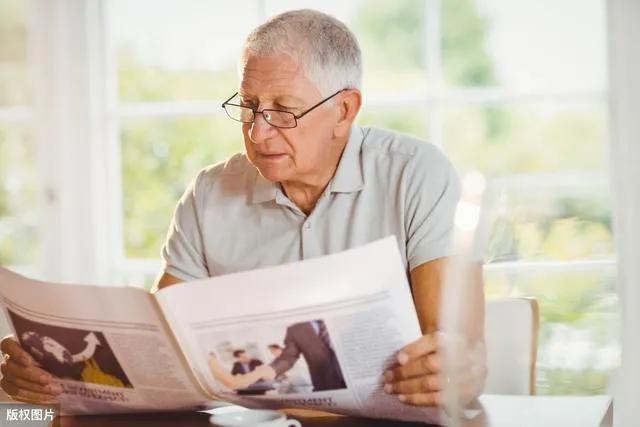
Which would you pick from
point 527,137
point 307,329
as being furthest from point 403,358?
point 527,137

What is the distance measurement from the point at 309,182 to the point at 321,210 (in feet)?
0.21

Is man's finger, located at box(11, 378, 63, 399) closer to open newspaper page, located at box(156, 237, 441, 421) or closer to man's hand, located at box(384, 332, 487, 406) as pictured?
open newspaper page, located at box(156, 237, 441, 421)

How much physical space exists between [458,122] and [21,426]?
2159 millimetres

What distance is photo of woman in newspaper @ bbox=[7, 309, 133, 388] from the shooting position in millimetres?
1359

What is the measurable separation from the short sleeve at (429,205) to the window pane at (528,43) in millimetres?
1277

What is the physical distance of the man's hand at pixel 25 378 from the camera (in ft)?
4.68

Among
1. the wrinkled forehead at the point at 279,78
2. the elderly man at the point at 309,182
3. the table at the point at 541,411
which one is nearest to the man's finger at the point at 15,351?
the elderly man at the point at 309,182

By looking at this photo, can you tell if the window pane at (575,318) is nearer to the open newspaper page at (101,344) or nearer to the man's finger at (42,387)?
the open newspaper page at (101,344)

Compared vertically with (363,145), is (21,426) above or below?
below

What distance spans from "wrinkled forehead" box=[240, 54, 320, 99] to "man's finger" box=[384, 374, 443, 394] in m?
0.65

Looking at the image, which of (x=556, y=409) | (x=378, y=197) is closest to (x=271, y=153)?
(x=378, y=197)

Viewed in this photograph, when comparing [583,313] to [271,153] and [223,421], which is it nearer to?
[223,421]

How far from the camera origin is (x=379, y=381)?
129 centimetres

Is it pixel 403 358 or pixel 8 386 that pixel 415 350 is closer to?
pixel 403 358
